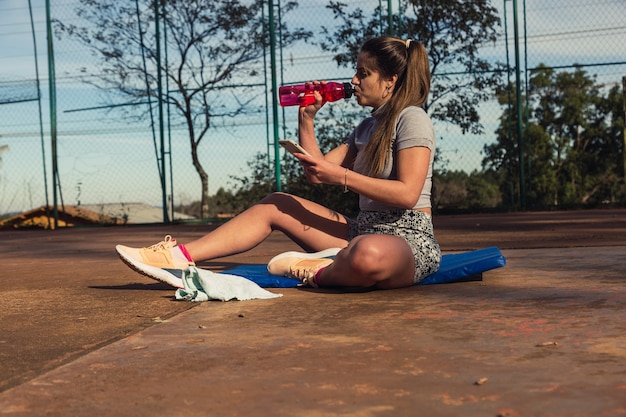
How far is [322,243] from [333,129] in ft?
25.8

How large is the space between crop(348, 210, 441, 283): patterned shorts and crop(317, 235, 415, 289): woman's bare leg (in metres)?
0.07

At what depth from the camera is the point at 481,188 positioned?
11930mm

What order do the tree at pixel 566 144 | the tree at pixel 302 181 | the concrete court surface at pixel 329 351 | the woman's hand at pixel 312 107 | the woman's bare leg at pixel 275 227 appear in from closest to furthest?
1. the concrete court surface at pixel 329 351
2. the woman's bare leg at pixel 275 227
3. the woman's hand at pixel 312 107
4. the tree at pixel 302 181
5. the tree at pixel 566 144

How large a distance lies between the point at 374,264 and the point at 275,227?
0.79 meters

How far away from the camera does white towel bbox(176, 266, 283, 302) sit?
10.9 feet

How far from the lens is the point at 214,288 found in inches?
131

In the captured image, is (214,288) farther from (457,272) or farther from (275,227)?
(457,272)

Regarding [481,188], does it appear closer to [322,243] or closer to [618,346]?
[322,243]

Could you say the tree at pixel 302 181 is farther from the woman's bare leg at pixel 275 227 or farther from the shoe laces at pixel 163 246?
the shoe laces at pixel 163 246

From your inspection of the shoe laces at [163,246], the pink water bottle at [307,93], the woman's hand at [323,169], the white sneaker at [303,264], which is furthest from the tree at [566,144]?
the woman's hand at [323,169]

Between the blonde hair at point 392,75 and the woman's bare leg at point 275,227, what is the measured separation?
455 mm

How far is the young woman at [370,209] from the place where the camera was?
332 cm

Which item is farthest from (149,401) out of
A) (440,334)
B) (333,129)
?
(333,129)

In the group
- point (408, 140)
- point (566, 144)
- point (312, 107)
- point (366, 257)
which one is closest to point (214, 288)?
point (366, 257)
